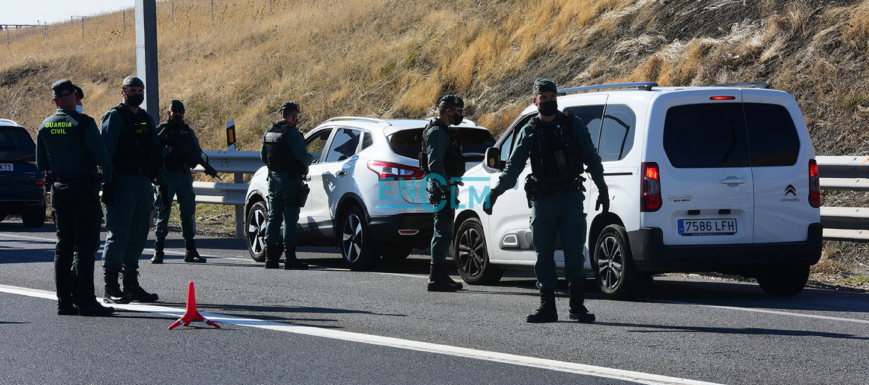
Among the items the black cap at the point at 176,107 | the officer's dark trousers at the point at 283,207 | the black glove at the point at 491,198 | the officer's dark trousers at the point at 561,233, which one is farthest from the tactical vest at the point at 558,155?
the black cap at the point at 176,107

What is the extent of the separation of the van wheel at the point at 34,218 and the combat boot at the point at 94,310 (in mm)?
10406

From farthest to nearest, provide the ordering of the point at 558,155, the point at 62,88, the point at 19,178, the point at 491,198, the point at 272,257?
the point at 19,178 → the point at 272,257 → the point at 62,88 → the point at 491,198 → the point at 558,155

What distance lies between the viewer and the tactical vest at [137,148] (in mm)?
9070

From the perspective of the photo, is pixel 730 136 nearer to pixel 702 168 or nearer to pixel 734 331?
pixel 702 168

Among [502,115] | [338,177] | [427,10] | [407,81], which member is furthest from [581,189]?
[427,10]

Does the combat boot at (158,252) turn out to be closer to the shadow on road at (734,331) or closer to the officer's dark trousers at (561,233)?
the officer's dark trousers at (561,233)

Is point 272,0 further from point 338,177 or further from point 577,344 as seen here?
point 577,344

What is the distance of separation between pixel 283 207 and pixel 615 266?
4.54 metres

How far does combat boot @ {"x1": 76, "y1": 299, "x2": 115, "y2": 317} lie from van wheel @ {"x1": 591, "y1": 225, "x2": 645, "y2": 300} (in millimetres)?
4074

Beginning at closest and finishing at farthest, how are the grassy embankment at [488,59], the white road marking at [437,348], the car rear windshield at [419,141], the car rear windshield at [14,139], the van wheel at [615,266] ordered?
the white road marking at [437,348] → the van wheel at [615,266] → the car rear windshield at [419,141] → the grassy embankment at [488,59] → the car rear windshield at [14,139]

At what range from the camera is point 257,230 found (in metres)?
13.1

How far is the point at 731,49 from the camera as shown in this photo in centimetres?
1802

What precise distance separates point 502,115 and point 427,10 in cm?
1198

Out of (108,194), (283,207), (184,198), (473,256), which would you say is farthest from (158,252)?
(473,256)
